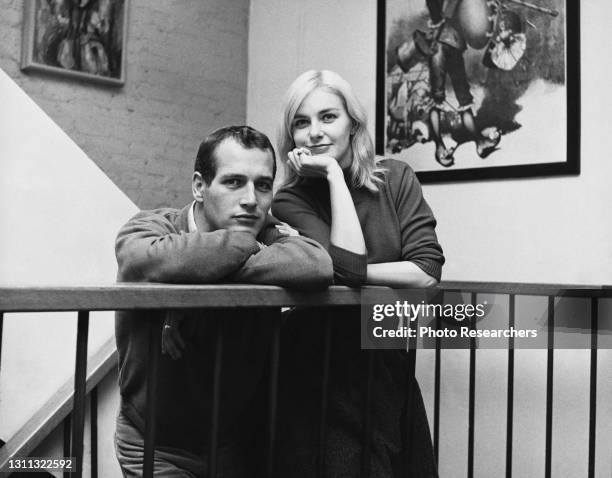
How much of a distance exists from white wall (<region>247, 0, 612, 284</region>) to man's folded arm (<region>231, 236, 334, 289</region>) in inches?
72.2

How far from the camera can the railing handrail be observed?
124cm

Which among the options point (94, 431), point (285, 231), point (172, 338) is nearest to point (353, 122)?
point (285, 231)

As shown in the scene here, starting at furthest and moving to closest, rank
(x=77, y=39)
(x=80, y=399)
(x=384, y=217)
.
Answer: (x=77, y=39), (x=384, y=217), (x=80, y=399)

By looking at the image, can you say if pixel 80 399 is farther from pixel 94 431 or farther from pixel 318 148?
pixel 94 431

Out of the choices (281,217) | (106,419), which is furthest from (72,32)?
(281,217)

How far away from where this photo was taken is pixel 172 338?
161cm

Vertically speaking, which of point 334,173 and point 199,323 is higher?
point 334,173

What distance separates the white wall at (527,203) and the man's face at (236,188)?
73.2 inches

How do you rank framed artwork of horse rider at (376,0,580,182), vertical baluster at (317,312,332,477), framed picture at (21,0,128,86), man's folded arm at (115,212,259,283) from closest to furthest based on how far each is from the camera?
1. man's folded arm at (115,212,259,283)
2. vertical baluster at (317,312,332,477)
3. framed artwork of horse rider at (376,0,580,182)
4. framed picture at (21,0,128,86)

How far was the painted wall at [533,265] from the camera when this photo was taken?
3.09 metres

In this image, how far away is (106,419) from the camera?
124 inches

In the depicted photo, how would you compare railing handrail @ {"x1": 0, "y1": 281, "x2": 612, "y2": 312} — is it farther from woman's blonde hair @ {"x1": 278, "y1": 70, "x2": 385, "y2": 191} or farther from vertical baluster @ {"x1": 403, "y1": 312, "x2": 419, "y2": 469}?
woman's blonde hair @ {"x1": 278, "y1": 70, "x2": 385, "y2": 191}

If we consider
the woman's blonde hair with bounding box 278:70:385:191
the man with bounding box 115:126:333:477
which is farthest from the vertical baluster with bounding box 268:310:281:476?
the woman's blonde hair with bounding box 278:70:385:191

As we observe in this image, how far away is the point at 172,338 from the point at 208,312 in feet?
0.33
